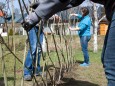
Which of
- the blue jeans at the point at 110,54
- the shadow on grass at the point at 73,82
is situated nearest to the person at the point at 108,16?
the blue jeans at the point at 110,54

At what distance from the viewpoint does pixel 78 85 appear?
209 inches

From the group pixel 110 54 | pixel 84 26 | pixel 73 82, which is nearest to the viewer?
pixel 110 54

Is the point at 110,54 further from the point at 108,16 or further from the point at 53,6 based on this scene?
the point at 53,6

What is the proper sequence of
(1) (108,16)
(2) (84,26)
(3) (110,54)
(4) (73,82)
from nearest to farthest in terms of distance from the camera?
1. (3) (110,54)
2. (1) (108,16)
3. (4) (73,82)
4. (2) (84,26)

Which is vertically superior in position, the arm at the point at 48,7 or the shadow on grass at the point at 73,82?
the arm at the point at 48,7

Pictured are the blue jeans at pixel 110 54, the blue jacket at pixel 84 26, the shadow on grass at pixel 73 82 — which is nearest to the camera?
the blue jeans at pixel 110 54

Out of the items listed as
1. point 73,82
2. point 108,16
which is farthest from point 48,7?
point 73,82

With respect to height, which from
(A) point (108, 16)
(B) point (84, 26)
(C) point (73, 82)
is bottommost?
(C) point (73, 82)

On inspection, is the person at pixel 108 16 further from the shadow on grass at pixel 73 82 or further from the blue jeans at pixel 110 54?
the shadow on grass at pixel 73 82

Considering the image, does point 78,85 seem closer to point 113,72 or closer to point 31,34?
point 31,34

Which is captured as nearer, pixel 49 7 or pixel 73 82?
pixel 49 7

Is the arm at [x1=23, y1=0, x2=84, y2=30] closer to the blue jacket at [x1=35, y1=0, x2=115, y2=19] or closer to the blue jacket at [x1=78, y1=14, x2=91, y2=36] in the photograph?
the blue jacket at [x1=35, y1=0, x2=115, y2=19]

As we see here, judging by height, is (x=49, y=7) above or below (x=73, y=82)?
above

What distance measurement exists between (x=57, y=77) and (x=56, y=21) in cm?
92
